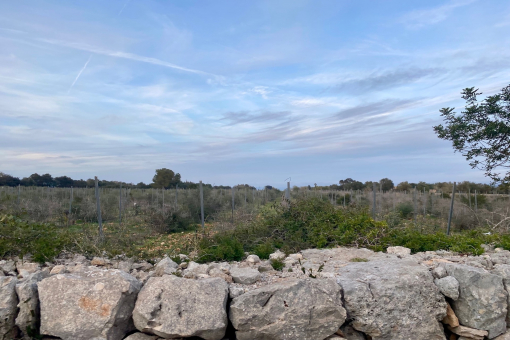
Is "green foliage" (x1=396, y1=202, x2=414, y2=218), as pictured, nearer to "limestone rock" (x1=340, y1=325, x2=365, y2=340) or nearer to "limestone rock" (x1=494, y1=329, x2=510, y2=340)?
"limestone rock" (x1=494, y1=329, x2=510, y2=340)

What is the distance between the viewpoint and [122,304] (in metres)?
4.00

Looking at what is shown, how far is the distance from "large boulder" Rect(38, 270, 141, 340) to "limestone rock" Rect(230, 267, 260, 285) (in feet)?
3.89

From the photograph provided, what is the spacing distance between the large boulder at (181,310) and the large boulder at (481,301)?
300 centimetres

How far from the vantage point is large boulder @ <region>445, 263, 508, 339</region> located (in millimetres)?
4520

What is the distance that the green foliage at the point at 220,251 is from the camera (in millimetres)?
5770

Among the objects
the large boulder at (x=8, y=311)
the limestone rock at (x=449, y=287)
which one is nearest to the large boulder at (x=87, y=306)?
the large boulder at (x=8, y=311)

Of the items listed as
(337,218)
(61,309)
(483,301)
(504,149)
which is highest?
(504,149)

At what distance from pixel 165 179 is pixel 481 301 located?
1013 inches

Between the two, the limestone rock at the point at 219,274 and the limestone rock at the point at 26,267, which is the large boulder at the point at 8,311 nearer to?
the limestone rock at the point at 26,267

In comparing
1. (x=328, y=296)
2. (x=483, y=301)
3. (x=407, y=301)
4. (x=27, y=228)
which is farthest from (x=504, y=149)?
(x=27, y=228)

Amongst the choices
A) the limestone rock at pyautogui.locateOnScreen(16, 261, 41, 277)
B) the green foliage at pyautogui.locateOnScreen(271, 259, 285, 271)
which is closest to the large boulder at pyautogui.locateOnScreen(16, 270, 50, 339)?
the limestone rock at pyautogui.locateOnScreen(16, 261, 41, 277)

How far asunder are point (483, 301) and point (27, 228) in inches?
263

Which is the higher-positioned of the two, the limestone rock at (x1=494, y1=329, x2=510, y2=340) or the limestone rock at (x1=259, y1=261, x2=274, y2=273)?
the limestone rock at (x1=259, y1=261, x2=274, y2=273)

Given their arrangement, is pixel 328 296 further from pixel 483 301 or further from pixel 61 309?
pixel 61 309
